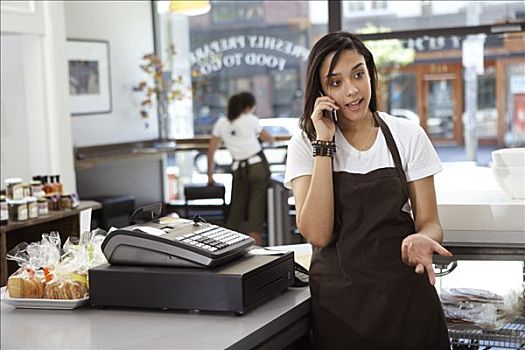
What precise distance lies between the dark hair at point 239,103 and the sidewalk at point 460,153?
6.50 ft

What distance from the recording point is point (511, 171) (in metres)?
2.62

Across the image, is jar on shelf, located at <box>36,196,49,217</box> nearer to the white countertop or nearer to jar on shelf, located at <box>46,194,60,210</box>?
jar on shelf, located at <box>46,194,60,210</box>

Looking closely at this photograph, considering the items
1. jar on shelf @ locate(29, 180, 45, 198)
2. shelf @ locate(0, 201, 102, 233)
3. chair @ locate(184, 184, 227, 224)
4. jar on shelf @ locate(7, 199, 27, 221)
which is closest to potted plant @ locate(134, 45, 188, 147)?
chair @ locate(184, 184, 227, 224)

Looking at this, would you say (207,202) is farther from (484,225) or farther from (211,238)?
(211,238)

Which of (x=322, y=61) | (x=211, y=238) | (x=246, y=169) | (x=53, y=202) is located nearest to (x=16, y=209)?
(x=53, y=202)

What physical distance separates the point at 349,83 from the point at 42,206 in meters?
3.21

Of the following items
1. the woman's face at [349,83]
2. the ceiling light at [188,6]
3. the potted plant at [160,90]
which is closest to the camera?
the woman's face at [349,83]

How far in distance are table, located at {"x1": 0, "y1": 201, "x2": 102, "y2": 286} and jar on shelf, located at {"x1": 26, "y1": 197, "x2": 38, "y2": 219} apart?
3 cm

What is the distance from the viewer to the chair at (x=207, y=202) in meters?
7.72

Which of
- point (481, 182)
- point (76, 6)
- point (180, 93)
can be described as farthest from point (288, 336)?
point (180, 93)

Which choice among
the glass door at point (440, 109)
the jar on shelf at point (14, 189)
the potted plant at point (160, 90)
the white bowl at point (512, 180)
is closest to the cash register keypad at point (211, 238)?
the white bowl at point (512, 180)

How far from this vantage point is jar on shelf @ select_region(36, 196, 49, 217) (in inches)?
196

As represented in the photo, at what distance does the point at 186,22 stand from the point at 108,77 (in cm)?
127

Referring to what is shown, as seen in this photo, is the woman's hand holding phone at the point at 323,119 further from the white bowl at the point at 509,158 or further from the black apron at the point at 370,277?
the white bowl at the point at 509,158
